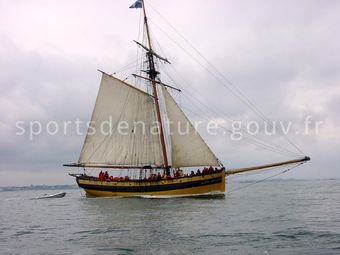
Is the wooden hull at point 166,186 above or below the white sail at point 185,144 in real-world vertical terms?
below

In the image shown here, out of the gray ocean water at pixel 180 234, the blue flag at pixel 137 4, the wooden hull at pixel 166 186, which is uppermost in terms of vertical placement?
the blue flag at pixel 137 4

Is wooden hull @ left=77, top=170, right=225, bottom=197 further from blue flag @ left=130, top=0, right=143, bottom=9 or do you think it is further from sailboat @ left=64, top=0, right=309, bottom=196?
blue flag @ left=130, top=0, right=143, bottom=9

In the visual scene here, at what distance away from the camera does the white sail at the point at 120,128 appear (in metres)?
54.4

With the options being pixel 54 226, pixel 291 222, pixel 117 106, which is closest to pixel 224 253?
pixel 291 222

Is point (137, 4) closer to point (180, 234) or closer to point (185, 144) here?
point (185, 144)

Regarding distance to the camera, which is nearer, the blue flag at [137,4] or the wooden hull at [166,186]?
the wooden hull at [166,186]

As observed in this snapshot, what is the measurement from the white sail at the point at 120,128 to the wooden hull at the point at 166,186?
11.4 ft

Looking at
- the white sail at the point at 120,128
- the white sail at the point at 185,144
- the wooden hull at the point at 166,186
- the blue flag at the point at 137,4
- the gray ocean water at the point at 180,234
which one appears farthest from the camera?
the blue flag at the point at 137,4

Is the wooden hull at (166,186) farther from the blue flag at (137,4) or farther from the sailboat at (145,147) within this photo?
the blue flag at (137,4)

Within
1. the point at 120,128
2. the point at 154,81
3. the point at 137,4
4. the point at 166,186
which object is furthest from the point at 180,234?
the point at 137,4

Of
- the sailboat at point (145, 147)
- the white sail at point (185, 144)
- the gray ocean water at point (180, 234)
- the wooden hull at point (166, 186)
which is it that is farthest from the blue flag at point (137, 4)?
the gray ocean water at point (180, 234)

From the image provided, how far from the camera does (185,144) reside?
49.1m

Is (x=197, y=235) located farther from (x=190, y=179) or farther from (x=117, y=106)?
(x=117, y=106)

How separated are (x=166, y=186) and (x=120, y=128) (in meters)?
11.7
